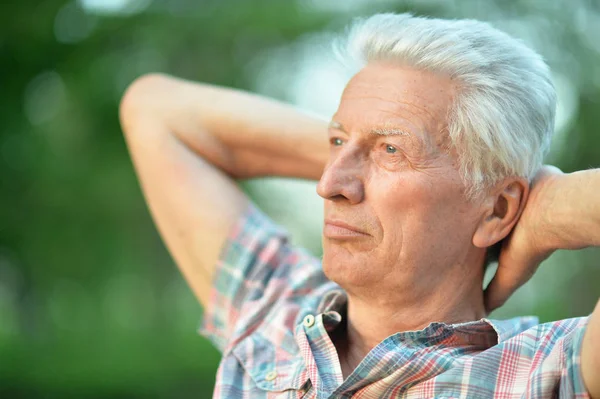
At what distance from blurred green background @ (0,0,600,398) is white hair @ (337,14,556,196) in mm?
6728

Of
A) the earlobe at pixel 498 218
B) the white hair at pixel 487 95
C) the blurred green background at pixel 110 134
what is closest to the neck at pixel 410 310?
the earlobe at pixel 498 218

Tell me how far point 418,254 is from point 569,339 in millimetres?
399

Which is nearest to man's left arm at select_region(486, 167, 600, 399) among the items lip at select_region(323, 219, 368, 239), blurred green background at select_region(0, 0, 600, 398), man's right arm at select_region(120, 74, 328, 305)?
lip at select_region(323, 219, 368, 239)

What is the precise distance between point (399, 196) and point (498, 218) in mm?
260

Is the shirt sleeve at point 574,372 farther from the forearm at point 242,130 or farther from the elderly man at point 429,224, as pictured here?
the forearm at point 242,130

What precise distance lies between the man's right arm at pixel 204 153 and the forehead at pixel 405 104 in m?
0.46

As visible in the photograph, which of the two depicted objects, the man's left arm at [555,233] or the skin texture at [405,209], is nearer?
the man's left arm at [555,233]

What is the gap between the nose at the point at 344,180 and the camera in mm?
1909

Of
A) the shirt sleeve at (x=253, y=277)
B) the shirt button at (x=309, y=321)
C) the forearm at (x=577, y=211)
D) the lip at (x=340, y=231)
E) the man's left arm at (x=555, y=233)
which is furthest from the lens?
the shirt sleeve at (x=253, y=277)

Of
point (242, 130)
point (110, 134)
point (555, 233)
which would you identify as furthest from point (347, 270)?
point (110, 134)

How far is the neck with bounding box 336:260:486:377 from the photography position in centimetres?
196

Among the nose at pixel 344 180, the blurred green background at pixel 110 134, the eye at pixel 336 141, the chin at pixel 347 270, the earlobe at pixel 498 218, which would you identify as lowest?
the blurred green background at pixel 110 134

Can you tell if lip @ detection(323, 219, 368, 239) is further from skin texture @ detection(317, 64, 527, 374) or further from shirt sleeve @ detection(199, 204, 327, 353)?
shirt sleeve @ detection(199, 204, 327, 353)

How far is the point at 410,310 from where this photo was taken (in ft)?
6.48
